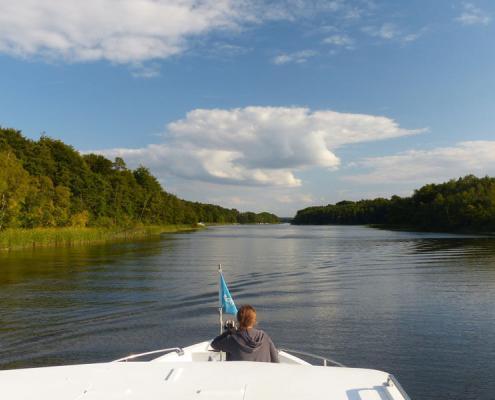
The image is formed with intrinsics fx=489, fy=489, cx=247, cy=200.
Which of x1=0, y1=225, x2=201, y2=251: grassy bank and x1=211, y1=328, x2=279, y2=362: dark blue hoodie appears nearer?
x1=211, y1=328, x2=279, y2=362: dark blue hoodie

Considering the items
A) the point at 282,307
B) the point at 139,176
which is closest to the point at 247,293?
the point at 282,307

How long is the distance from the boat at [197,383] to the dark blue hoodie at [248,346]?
1.81 m

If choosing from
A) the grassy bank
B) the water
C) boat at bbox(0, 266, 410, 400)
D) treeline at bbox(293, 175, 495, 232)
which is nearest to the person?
boat at bbox(0, 266, 410, 400)

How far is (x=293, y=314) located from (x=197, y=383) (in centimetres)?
1282

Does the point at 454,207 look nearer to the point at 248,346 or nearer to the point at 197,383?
the point at 248,346

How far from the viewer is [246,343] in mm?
6961

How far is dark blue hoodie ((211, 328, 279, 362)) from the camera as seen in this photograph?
689cm

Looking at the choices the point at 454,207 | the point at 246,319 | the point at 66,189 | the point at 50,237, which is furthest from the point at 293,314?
the point at 454,207

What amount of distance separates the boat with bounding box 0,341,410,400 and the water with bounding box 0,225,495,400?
17.9ft

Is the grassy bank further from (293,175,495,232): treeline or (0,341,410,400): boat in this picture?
(293,175,495,232): treeline

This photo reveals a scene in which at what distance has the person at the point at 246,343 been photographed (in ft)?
22.6

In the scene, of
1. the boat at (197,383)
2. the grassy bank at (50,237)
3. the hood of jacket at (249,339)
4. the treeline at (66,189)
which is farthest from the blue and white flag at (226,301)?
the treeline at (66,189)

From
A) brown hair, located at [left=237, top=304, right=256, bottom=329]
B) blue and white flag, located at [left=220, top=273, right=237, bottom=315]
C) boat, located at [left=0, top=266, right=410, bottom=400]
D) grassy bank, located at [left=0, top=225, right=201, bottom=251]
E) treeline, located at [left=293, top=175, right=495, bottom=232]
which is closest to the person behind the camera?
boat, located at [left=0, top=266, right=410, bottom=400]

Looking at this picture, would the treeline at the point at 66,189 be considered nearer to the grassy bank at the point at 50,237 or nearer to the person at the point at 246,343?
the grassy bank at the point at 50,237
